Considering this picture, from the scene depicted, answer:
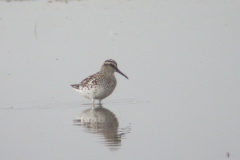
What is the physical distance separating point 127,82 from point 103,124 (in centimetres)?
425

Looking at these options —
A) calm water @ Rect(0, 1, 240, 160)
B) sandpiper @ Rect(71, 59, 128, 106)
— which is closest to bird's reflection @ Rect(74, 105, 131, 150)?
calm water @ Rect(0, 1, 240, 160)

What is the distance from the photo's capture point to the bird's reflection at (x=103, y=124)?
32.4 ft

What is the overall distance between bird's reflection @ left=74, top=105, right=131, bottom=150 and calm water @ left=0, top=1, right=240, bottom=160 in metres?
0.02

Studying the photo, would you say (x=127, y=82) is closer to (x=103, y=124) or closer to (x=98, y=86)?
(x=98, y=86)

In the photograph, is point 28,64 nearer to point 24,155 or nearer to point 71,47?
point 71,47

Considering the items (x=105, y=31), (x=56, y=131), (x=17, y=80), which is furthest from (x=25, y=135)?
(x=105, y=31)

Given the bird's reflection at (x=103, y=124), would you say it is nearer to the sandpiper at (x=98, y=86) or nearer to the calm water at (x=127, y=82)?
the calm water at (x=127, y=82)

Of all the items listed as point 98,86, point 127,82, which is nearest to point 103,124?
point 98,86

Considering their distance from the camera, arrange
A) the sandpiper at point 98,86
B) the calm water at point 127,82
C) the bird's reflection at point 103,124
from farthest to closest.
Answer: the sandpiper at point 98,86
the bird's reflection at point 103,124
the calm water at point 127,82

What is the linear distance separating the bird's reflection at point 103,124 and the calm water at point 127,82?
0.02m

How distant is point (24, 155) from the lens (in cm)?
949

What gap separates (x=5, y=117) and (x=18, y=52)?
7872mm

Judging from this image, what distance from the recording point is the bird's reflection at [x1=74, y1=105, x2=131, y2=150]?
9883 millimetres

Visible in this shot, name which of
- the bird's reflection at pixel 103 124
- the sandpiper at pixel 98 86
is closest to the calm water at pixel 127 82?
the bird's reflection at pixel 103 124
